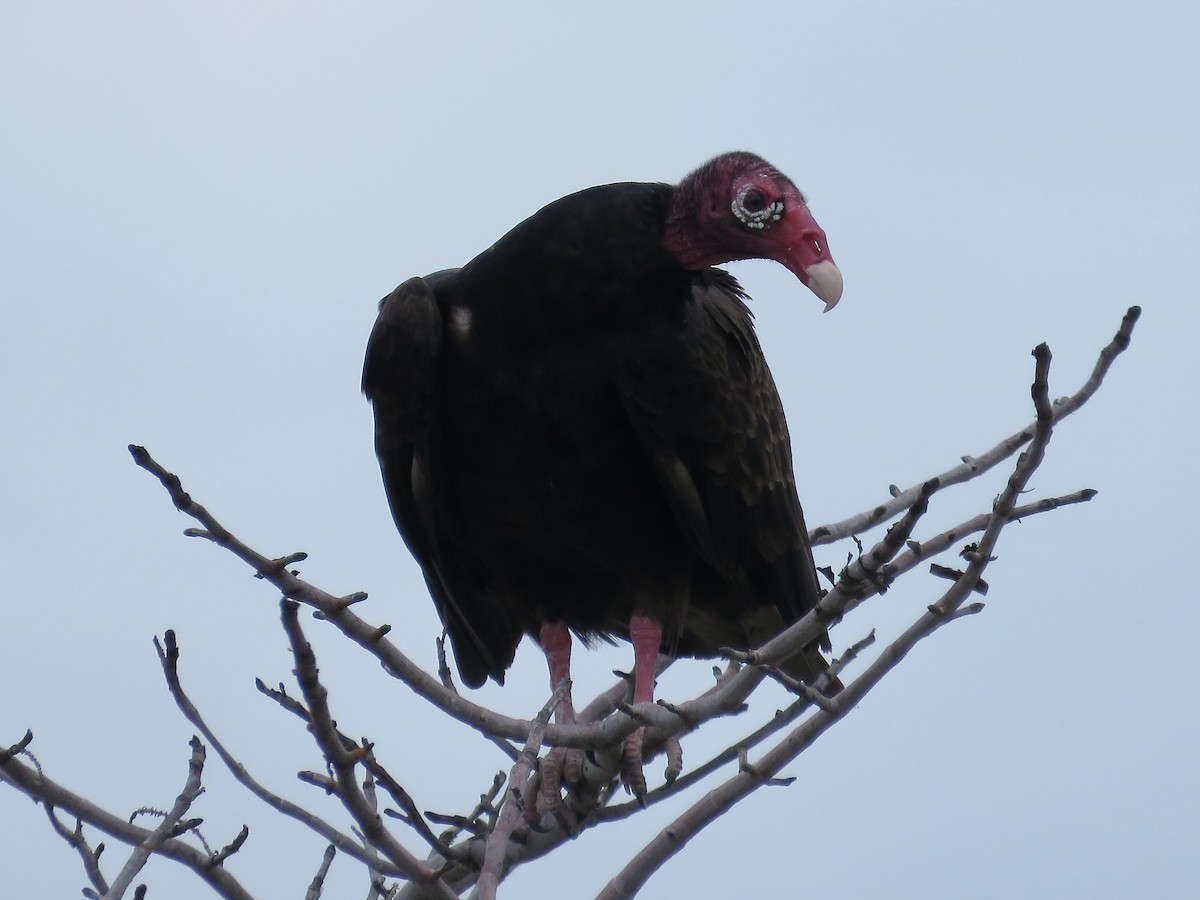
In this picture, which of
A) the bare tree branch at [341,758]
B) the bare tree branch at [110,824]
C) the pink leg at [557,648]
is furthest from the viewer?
the pink leg at [557,648]

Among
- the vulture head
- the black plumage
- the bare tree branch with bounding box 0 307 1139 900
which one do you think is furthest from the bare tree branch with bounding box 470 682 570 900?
the vulture head

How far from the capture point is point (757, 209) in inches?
174

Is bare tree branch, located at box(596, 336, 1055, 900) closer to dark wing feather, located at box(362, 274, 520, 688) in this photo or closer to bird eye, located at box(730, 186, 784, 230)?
dark wing feather, located at box(362, 274, 520, 688)

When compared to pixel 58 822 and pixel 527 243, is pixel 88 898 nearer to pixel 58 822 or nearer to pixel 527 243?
pixel 58 822

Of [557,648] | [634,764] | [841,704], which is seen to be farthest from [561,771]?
[841,704]

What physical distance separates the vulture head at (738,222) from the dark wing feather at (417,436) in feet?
2.59

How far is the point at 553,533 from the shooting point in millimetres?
4383

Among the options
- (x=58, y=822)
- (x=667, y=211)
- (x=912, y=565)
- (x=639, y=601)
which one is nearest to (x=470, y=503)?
(x=639, y=601)

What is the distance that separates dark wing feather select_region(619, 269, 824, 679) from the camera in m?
4.24

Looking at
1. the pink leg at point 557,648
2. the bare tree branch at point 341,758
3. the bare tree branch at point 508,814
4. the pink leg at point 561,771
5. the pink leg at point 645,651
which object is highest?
the pink leg at point 557,648

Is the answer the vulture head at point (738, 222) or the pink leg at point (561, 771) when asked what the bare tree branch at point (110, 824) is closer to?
the pink leg at point (561, 771)

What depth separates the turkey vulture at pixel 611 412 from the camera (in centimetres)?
423

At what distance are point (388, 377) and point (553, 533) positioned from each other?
2.25ft

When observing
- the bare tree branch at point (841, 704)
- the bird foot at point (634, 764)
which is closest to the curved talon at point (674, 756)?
the bird foot at point (634, 764)
